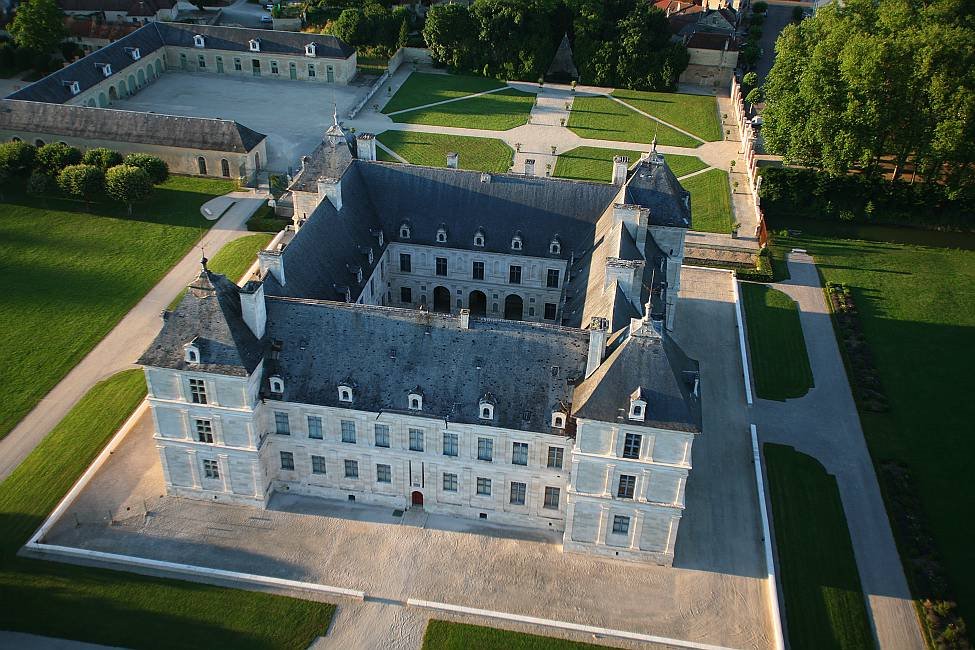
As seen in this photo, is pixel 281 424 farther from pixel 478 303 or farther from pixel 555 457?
pixel 478 303

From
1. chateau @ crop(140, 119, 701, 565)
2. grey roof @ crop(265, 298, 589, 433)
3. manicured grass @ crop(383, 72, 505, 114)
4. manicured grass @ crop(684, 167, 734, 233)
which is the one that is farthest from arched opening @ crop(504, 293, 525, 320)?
manicured grass @ crop(383, 72, 505, 114)

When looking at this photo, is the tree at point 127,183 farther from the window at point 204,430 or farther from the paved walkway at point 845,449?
the paved walkway at point 845,449

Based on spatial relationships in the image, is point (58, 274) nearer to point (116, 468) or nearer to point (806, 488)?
point (116, 468)

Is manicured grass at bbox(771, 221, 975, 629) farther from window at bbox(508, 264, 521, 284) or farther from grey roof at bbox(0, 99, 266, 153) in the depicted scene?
grey roof at bbox(0, 99, 266, 153)

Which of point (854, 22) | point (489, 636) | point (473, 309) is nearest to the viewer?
point (489, 636)

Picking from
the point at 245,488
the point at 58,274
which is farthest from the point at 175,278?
the point at 245,488

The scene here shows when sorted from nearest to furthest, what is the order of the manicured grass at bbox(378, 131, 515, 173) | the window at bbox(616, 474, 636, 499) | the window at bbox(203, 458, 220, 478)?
the window at bbox(616, 474, 636, 499)
the window at bbox(203, 458, 220, 478)
the manicured grass at bbox(378, 131, 515, 173)
